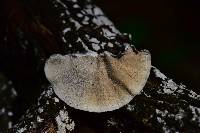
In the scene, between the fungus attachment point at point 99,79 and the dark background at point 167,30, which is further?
the dark background at point 167,30

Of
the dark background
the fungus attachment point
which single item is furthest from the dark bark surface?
the dark background

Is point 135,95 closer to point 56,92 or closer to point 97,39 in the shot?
point 56,92

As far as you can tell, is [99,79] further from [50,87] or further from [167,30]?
[167,30]

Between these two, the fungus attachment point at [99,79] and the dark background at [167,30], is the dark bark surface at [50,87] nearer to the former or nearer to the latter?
the fungus attachment point at [99,79]

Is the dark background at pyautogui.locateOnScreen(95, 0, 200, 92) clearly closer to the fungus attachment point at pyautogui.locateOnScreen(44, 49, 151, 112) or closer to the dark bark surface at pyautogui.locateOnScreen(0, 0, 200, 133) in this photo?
the dark bark surface at pyautogui.locateOnScreen(0, 0, 200, 133)

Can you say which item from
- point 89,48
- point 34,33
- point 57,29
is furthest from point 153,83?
point 34,33

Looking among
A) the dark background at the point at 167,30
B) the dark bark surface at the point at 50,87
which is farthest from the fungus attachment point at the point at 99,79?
the dark background at the point at 167,30

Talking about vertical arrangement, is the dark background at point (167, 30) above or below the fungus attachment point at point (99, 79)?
below
